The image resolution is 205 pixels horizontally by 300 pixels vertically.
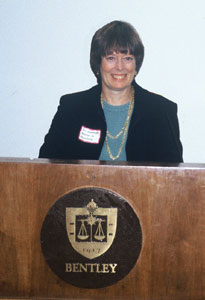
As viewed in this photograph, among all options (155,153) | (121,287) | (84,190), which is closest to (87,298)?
(121,287)

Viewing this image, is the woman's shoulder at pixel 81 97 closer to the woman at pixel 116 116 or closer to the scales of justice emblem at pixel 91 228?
the woman at pixel 116 116

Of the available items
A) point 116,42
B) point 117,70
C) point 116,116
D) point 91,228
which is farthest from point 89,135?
point 91,228

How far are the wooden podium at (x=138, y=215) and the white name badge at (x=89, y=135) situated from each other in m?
0.50

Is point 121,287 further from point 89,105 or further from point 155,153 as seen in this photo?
point 89,105

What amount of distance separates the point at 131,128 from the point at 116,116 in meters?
0.08

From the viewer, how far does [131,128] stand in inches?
62.7

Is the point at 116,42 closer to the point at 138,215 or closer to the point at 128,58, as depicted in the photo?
the point at 128,58

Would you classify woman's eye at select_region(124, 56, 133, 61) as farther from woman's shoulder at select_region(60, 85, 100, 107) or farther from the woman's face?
woman's shoulder at select_region(60, 85, 100, 107)

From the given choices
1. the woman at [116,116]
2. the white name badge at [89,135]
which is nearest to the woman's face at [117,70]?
the woman at [116,116]

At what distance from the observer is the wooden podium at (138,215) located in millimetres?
1041

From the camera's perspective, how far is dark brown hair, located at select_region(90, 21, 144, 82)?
1.57m

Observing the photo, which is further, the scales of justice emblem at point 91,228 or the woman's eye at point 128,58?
the woman's eye at point 128,58

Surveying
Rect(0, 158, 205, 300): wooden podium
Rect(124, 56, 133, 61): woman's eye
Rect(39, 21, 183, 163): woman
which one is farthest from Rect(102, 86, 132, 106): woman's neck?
Rect(0, 158, 205, 300): wooden podium

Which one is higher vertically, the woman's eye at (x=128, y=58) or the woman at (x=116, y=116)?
the woman's eye at (x=128, y=58)
